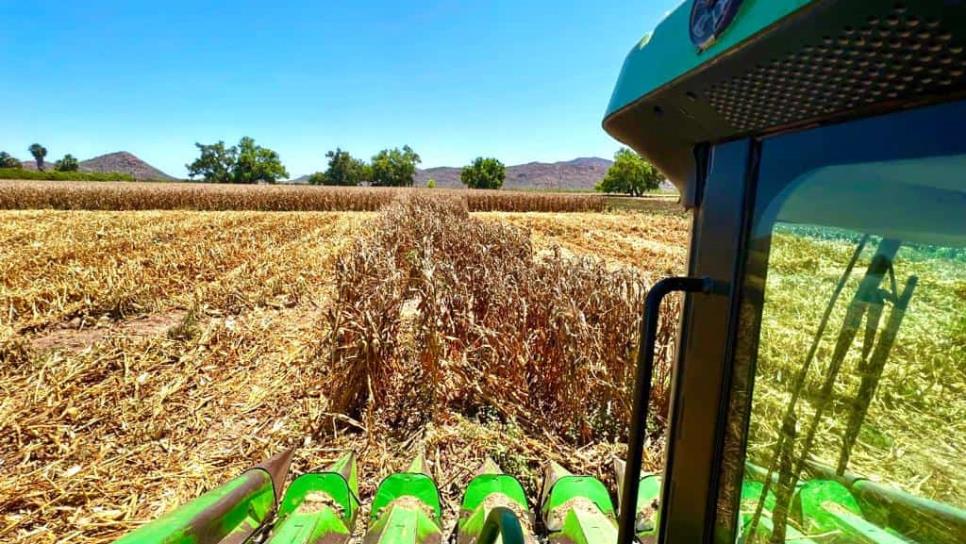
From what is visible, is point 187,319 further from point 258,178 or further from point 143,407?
point 258,178

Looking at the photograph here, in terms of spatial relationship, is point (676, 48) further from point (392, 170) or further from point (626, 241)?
point (392, 170)

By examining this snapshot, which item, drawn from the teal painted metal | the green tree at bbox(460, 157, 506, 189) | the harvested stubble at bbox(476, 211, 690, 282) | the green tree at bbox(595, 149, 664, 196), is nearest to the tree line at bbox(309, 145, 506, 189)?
the green tree at bbox(460, 157, 506, 189)

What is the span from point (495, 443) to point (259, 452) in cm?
165

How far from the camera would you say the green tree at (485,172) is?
111438 millimetres

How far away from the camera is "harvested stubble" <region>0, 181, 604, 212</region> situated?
26016 mm

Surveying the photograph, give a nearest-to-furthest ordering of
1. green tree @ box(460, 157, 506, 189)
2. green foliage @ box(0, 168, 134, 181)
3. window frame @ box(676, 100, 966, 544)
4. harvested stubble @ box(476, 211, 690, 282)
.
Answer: window frame @ box(676, 100, 966, 544)
harvested stubble @ box(476, 211, 690, 282)
green foliage @ box(0, 168, 134, 181)
green tree @ box(460, 157, 506, 189)

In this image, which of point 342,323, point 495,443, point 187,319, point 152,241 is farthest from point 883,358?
point 152,241

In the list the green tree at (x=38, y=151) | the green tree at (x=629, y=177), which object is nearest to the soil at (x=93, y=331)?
the green tree at (x=629, y=177)

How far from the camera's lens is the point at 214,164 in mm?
104562

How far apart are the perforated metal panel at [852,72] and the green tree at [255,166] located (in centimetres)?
11533

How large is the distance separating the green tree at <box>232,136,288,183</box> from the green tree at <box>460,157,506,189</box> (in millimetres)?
44153

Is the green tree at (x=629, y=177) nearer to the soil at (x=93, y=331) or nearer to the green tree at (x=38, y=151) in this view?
the soil at (x=93, y=331)

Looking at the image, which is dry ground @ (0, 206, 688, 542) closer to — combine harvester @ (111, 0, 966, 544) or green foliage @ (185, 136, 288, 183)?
combine harvester @ (111, 0, 966, 544)

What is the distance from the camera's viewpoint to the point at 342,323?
3.51 metres
